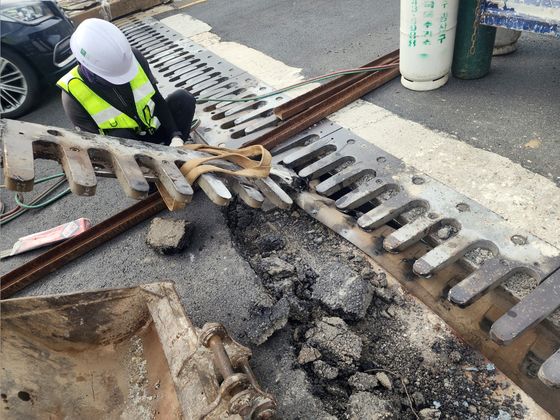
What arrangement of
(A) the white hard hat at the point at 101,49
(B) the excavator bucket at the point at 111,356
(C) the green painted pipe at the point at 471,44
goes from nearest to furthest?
(B) the excavator bucket at the point at 111,356 < (A) the white hard hat at the point at 101,49 < (C) the green painted pipe at the point at 471,44

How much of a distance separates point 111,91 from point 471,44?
2.80m

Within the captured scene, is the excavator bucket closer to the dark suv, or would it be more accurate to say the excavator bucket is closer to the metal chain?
the metal chain

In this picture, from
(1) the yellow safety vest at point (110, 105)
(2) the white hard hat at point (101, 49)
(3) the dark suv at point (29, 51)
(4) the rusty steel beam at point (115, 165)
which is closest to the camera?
(4) the rusty steel beam at point (115, 165)

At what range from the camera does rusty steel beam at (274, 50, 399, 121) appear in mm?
3744

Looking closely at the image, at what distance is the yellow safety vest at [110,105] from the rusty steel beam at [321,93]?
103 centimetres

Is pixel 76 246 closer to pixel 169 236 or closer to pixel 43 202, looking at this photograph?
pixel 169 236

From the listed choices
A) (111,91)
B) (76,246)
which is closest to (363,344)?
(76,246)

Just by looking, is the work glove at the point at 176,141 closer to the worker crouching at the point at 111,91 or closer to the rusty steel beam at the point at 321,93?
the worker crouching at the point at 111,91

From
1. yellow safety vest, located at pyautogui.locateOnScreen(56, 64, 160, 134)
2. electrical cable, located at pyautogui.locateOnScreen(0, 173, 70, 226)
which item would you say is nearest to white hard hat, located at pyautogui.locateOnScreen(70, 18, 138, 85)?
yellow safety vest, located at pyautogui.locateOnScreen(56, 64, 160, 134)

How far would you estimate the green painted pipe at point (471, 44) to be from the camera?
338 centimetres

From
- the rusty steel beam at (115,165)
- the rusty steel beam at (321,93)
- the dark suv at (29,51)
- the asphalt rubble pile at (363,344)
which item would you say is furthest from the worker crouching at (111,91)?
the dark suv at (29,51)

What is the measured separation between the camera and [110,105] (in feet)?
10.9

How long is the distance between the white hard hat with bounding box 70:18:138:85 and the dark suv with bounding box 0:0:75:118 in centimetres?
230

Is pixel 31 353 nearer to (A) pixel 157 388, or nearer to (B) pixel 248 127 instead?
(A) pixel 157 388
